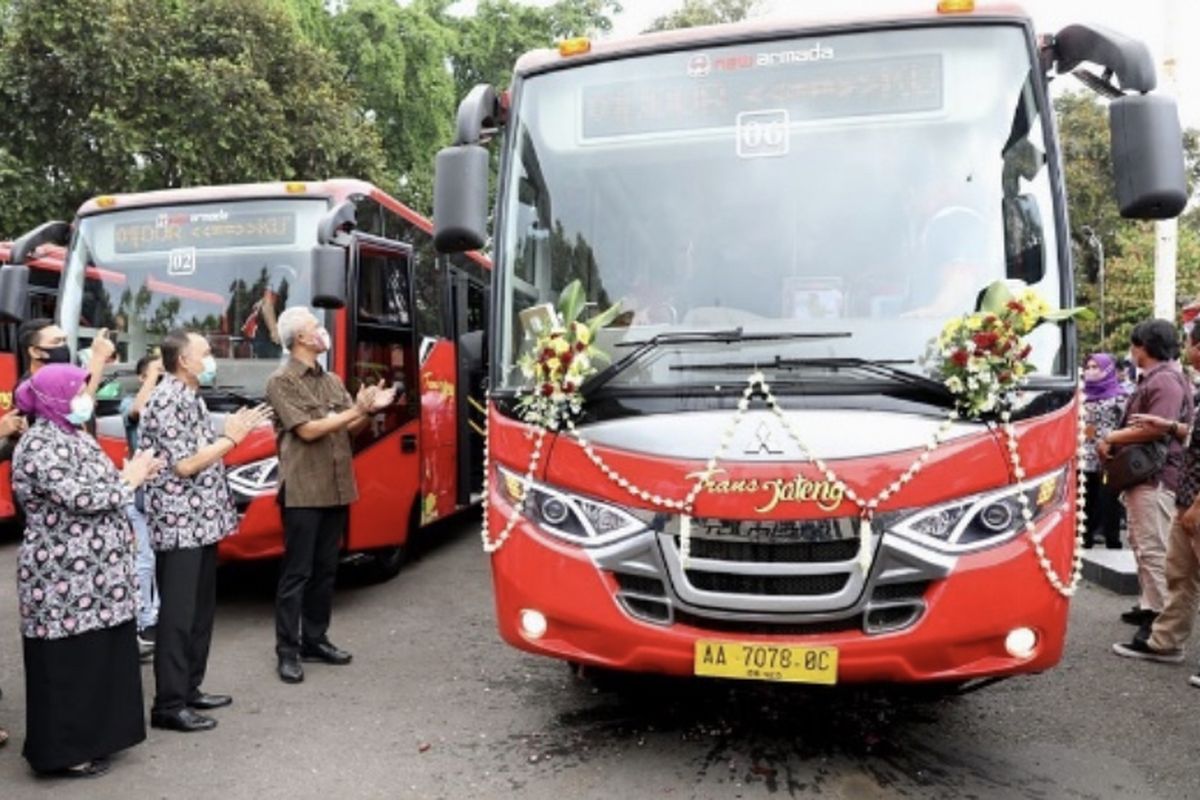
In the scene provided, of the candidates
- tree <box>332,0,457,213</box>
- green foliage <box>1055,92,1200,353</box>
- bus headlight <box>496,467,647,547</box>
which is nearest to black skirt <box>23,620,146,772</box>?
bus headlight <box>496,467,647,547</box>

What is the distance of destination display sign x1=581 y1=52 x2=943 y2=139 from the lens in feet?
13.3

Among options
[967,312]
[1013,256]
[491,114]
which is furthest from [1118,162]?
[491,114]

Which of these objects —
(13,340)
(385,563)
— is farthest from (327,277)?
(13,340)

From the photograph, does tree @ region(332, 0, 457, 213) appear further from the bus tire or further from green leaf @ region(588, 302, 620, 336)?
green leaf @ region(588, 302, 620, 336)

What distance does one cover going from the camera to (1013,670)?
361 centimetres

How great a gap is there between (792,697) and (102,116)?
13330mm

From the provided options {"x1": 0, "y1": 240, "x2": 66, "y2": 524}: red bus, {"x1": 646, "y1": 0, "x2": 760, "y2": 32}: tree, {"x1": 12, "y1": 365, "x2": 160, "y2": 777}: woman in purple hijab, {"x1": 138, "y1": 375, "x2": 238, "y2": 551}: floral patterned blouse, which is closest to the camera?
{"x1": 12, "y1": 365, "x2": 160, "y2": 777}: woman in purple hijab

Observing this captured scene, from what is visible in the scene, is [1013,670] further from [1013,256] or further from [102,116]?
[102,116]

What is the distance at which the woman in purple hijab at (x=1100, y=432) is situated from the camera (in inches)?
336

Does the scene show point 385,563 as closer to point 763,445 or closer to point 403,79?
point 763,445

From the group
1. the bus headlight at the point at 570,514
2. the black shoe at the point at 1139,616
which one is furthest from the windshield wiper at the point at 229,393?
the black shoe at the point at 1139,616

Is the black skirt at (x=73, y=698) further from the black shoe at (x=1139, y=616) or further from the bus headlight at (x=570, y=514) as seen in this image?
the black shoe at (x=1139, y=616)

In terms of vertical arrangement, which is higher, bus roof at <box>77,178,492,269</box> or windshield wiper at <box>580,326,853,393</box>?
bus roof at <box>77,178,492,269</box>

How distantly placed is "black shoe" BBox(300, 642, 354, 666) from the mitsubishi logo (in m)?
3.09
